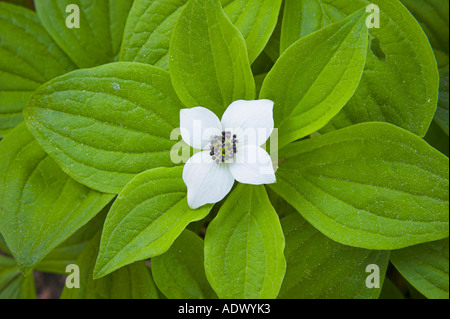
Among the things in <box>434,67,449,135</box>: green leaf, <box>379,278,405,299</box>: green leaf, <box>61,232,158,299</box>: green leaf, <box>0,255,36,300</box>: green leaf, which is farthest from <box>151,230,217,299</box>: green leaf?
<box>434,67,449,135</box>: green leaf

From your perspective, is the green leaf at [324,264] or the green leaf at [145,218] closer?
the green leaf at [145,218]

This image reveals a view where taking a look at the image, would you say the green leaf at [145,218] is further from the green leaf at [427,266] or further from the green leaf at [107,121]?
the green leaf at [427,266]

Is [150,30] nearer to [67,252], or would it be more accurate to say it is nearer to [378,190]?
[378,190]

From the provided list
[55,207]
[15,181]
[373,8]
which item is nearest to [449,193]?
[373,8]

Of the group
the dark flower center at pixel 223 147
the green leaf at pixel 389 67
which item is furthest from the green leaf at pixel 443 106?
the dark flower center at pixel 223 147

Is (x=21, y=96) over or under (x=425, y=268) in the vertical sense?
over

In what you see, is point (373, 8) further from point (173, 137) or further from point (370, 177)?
point (173, 137)
